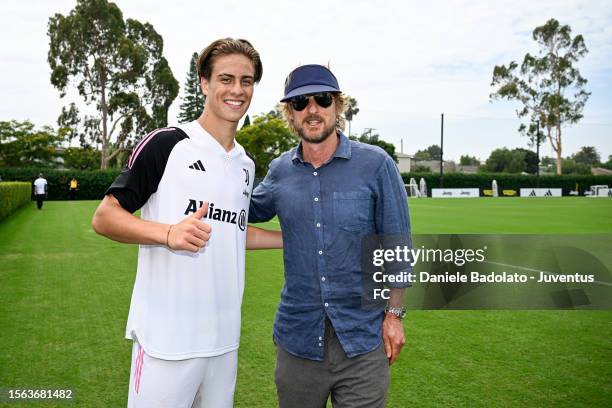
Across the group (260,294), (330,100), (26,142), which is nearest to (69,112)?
(26,142)

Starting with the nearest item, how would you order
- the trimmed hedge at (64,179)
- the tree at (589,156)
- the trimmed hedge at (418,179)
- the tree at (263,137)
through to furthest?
the trimmed hedge at (64,179) → the trimmed hedge at (418,179) → the tree at (263,137) → the tree at (589,156)

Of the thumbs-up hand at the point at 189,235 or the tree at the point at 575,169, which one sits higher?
the tree at the point at 575,169

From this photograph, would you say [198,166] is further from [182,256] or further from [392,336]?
[392,336]

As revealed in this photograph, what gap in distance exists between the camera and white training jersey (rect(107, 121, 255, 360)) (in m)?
2.32

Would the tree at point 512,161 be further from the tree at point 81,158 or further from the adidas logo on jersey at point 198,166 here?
the adidas logo on jersey at point 198,166

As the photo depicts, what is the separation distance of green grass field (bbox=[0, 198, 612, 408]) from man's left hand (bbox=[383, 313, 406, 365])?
1.89m

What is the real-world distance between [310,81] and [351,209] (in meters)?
0.73

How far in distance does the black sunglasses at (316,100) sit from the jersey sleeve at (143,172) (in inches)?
27.8

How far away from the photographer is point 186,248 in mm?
2131

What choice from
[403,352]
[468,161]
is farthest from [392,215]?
[468,161]

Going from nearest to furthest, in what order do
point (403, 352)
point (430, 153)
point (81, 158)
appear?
point (403, 352)
point (81, 158)
point (430, 153)

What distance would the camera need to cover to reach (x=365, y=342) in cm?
258

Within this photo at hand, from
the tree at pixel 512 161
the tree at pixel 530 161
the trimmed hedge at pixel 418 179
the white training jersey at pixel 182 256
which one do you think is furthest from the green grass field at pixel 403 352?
the tree at pixel 530 161

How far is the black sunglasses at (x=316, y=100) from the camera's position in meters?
2.76
